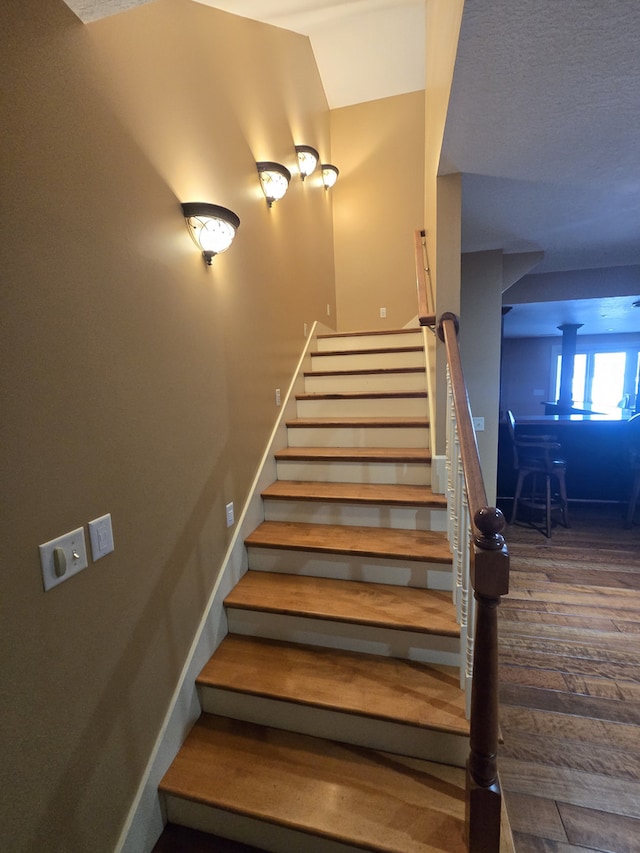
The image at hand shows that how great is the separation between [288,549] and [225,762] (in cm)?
83

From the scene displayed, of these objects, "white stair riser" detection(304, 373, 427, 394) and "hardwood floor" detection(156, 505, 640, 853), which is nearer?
"hardwood floor" detection(156, 505, 640, 853)

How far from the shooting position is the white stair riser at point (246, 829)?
3.76 feet

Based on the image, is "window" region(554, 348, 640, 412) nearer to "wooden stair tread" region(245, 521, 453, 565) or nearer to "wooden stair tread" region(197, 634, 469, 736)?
"wooden stair tread" region(245, 521, 453, 565)

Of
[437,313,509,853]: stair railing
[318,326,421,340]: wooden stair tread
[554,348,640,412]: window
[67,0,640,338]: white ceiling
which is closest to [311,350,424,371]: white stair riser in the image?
[318,326,421,340]: wooden stair tread

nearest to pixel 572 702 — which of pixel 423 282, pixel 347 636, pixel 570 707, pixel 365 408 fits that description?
pixel 570 707

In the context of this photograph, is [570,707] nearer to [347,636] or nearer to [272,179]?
[347,636]

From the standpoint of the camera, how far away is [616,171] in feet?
5.94

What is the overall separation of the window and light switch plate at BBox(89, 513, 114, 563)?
9478 mm

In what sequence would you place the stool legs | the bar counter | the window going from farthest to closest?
the window < the bar counter < the stool legs

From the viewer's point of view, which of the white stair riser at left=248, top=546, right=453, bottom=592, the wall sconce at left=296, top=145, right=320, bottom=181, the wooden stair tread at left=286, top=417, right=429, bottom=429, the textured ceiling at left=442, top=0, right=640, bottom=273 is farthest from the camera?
Result: the wall sconce at left=296, top=145, right=320, bottom=181

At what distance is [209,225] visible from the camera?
1521 millimetres

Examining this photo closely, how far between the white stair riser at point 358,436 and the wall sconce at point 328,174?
281cm

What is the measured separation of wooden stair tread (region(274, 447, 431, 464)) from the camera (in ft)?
7.14

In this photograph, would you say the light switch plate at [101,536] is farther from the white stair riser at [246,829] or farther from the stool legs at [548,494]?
the stool legs at [548,494]
